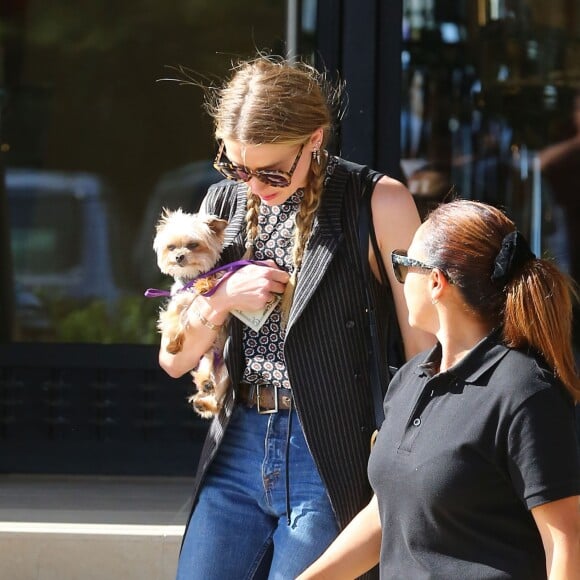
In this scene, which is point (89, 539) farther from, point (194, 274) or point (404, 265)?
point (404, 265)

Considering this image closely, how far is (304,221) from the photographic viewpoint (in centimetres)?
289

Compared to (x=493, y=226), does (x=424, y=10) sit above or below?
above

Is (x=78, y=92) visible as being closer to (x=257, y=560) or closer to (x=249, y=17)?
(x=249, y=17)

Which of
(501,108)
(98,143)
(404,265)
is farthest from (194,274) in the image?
(501,108)

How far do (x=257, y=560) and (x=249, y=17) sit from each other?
13.8 ft

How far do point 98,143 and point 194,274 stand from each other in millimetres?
3936

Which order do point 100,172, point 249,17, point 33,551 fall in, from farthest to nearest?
point 100,172 → point 249,17 → point 33,551

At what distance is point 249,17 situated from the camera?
6.47m

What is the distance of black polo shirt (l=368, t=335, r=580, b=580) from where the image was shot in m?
2.15

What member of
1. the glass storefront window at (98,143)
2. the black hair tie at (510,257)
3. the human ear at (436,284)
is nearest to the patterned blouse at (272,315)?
the human ear at (436,284)

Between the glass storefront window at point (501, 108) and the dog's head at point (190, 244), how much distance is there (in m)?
4.60

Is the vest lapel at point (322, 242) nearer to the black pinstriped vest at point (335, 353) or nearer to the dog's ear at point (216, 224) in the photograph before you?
the black pinstriped vest at point (335, 353)

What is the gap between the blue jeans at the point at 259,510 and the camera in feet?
9.22

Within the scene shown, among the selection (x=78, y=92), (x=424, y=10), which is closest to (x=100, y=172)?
(x=78, y=92)
